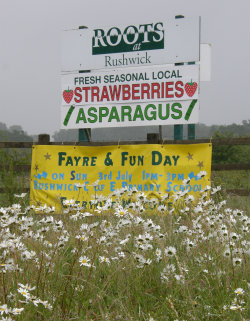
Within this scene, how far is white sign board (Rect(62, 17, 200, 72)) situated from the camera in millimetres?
9578

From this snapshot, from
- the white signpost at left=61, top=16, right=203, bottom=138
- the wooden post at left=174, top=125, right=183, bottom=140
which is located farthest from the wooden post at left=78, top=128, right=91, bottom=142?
the wooden post at left=174, top=125, right=183, bottom=140

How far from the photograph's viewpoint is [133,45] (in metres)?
9.89

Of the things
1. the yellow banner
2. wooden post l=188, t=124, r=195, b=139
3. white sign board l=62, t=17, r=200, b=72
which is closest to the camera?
the yellow banner

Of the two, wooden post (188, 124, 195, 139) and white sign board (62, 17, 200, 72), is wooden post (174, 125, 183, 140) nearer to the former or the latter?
wooden post (188, 124, 195, 139)

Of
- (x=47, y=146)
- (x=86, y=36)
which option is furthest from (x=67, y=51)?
(x=47, y=146)

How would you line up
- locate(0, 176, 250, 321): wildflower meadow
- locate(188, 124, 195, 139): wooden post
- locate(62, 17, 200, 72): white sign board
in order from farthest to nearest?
locate(62, 17, 200, 72): white sign board, locate(188, 124, 195, 139): wooden post, locate(0, 176, 250, 321): wildflower meadow

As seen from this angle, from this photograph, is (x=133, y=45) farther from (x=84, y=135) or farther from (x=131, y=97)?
(x=84, y=135)

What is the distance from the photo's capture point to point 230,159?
58.3 ft

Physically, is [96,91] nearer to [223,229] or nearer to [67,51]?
[67,51]

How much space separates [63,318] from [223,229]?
1.57 m

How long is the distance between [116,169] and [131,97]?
164cm

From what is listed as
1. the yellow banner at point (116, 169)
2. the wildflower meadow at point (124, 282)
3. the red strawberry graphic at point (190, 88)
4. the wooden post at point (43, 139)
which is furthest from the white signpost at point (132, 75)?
the wildflower meadow at point (124, 282)

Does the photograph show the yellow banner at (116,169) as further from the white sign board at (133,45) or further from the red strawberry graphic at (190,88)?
the white sign board at (133,45)

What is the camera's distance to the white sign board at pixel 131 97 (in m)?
9.41
